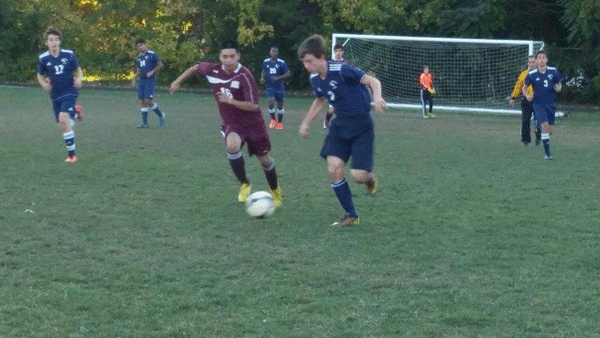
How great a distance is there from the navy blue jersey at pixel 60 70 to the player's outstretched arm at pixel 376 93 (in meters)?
5.92

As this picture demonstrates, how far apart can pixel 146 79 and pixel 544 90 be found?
8.47m

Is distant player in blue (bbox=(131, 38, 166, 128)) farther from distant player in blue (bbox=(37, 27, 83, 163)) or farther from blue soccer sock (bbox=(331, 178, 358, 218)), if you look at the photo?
blue soccer sock (bbox=(331, 178, 358, 218))

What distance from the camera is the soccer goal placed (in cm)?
2891

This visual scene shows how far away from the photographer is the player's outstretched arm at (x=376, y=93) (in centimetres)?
749

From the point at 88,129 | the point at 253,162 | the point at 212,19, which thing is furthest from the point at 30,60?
the point at 253,162

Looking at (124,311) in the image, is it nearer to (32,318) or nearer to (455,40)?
(32,318)

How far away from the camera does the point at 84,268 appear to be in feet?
21.2

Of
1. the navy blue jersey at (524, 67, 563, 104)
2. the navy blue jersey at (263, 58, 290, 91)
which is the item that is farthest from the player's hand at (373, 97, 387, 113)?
the navy blue jersey at (263, 58, 290, 91)

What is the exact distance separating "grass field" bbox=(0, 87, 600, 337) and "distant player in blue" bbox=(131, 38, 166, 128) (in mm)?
5048

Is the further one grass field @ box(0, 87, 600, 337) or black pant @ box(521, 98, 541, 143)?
black pant @ box(521, 98, 541, 143)

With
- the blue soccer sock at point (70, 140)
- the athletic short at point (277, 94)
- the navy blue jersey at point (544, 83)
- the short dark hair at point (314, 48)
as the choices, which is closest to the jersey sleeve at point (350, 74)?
the short dark hair at point (314, 48)

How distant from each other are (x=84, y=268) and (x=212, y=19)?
34346 mm

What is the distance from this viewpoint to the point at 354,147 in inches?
320

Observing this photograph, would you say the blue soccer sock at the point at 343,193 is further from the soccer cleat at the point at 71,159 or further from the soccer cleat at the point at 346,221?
the soccer cleat at the point at 71,159
